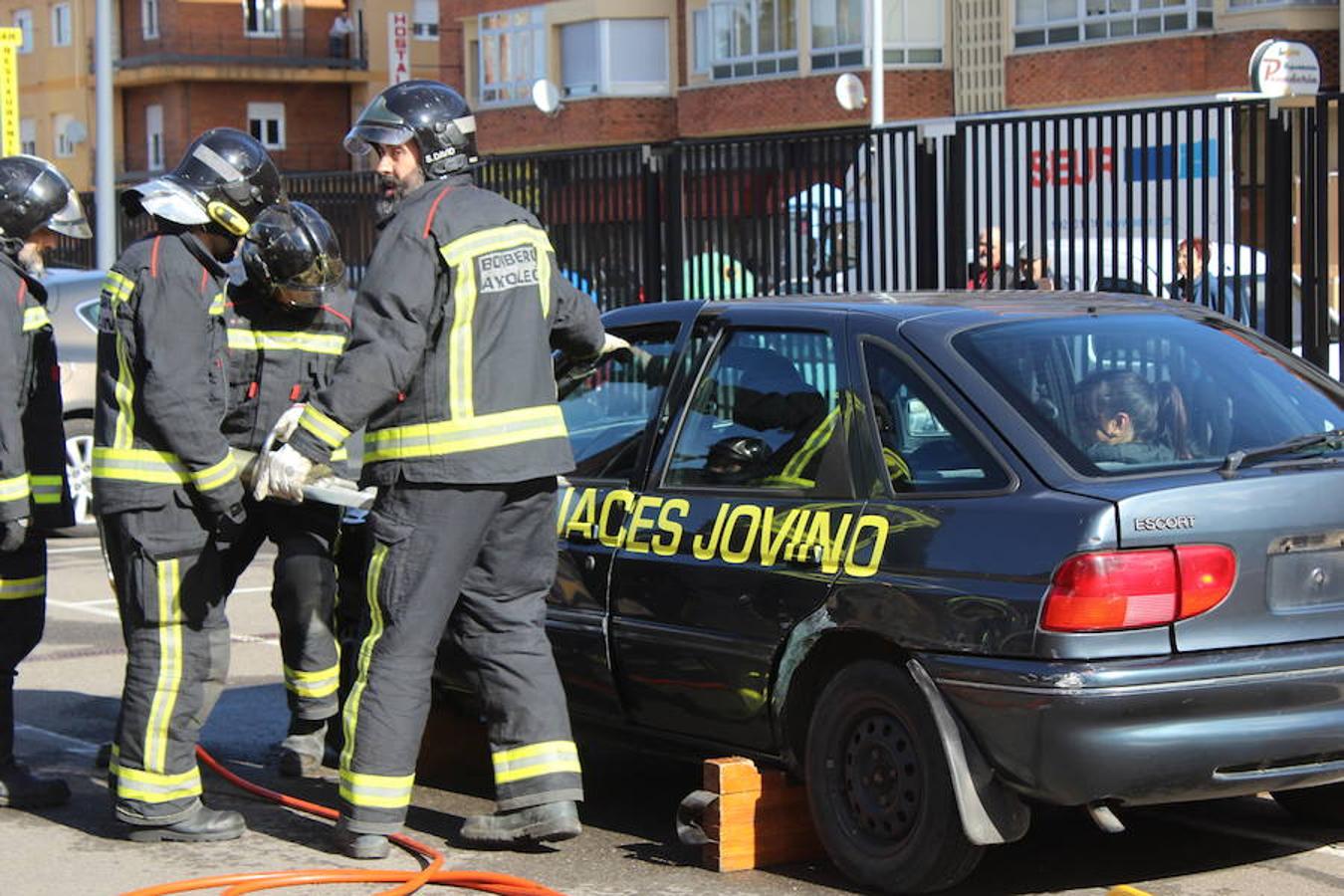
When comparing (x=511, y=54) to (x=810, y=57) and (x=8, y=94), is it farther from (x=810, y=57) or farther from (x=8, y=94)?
(x=8, y=94)

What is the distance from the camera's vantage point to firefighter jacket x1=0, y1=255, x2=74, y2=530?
6547 millimetres

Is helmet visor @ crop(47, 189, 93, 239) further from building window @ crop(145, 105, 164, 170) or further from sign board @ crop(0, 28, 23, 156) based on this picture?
building window @ crop(145, 105, 164, 170)

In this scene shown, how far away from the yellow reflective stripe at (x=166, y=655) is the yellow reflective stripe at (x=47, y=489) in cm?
72

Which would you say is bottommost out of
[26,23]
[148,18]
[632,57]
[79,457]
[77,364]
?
[79,457]

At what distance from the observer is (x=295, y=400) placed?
7.11m

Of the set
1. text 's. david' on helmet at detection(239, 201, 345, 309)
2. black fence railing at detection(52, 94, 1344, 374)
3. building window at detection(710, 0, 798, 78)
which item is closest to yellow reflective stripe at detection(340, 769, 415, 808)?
text 's. david' on helmet at detection(239, 201, 345, 309)

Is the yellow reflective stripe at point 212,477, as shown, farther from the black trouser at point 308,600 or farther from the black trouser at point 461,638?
the black trouser at point 308,600

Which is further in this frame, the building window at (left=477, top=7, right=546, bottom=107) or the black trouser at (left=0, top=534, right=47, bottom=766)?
the building window at (left=477, top=7, right=546, bottom=107)

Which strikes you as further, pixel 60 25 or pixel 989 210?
pixel 60 25

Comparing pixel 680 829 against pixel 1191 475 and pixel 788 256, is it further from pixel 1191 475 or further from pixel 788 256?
pixel 788 256

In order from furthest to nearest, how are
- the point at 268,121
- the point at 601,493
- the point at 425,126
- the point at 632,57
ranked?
the point at 268,121
the point at 632,57
the point at 601,493
the point at 425,126

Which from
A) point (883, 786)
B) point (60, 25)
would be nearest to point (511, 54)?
point (60, 25)

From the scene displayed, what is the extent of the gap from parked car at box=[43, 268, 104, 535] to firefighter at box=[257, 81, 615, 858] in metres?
9.27

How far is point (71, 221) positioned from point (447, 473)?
2155 mm
